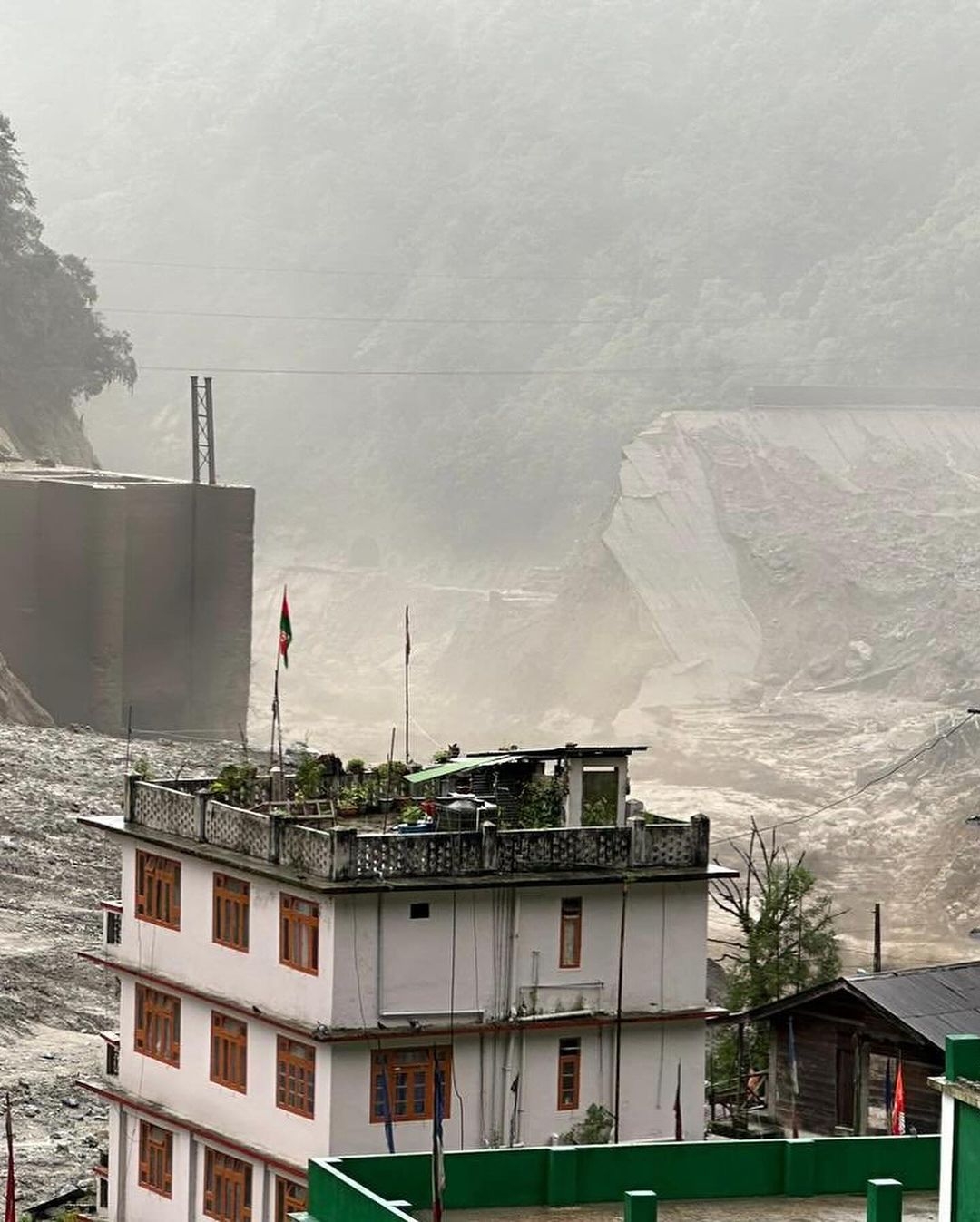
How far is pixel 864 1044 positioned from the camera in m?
33.5

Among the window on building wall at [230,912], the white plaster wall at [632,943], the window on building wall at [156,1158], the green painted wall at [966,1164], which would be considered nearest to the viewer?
the green painted wall at [966,1164]

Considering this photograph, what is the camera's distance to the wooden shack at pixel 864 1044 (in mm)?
32656

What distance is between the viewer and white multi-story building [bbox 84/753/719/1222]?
2973 cm

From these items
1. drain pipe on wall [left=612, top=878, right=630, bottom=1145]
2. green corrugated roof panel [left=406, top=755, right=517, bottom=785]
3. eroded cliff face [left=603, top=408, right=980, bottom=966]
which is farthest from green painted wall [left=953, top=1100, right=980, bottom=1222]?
eroded cliff face [left=603, top=408, right=980, bottom=966]

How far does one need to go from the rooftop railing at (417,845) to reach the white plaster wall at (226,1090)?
73.4 inches

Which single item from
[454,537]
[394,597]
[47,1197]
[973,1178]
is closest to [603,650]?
[394,597]

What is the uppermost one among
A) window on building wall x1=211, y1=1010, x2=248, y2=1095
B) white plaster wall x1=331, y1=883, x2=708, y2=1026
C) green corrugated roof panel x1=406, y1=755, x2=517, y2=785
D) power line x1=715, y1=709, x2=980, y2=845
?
power line x1=715, y1=709, x2=980, y2=845

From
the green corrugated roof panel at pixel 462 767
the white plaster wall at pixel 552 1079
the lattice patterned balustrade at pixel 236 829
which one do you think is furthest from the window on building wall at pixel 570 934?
the lattice patterned balustrade at pixel 236 829

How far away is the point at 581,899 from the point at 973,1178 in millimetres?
15210

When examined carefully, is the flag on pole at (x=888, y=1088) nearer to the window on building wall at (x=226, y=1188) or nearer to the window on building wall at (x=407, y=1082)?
the window on building wall at (x=407, y=1082)

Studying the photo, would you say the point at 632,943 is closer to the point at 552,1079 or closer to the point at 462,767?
the point at 552,1079

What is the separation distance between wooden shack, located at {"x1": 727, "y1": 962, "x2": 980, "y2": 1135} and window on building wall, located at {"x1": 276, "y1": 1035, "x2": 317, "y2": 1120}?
5.94m

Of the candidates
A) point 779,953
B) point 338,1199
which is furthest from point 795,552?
point 338,1199

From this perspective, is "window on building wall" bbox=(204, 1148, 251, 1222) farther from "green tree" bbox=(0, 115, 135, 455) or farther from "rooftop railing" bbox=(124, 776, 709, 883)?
"green tree" bbox=(0, 115, 135, 455)
